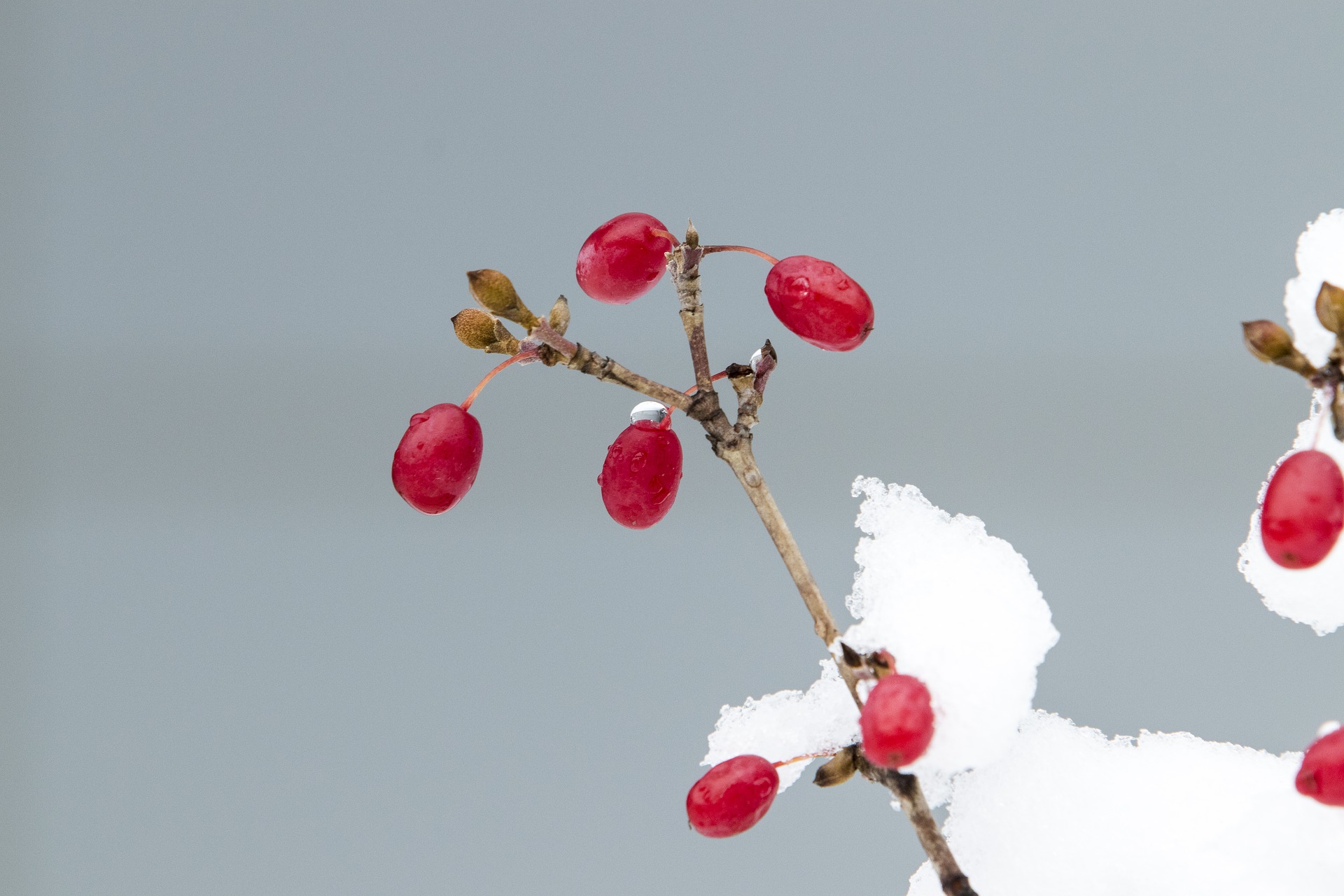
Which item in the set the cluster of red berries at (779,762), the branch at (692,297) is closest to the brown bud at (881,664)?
the cluster of red berries at (779,762)

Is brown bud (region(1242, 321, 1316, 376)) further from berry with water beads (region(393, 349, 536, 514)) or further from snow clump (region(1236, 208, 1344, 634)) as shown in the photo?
berry with water beads (region(393, 349, 536, 514))

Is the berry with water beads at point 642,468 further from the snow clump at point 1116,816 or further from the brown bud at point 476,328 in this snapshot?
the snow clump at point 1116,816

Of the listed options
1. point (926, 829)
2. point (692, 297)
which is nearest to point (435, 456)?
point (692, 297)

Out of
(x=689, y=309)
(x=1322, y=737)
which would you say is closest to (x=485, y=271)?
(x=689, y=309)

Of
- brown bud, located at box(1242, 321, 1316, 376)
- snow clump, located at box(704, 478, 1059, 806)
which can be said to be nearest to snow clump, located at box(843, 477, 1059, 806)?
snow clump, located at box(704, 478, 1059, 806)

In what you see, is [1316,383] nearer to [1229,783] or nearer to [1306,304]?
[1306,304]

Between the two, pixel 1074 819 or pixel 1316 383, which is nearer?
pixel 1316 383

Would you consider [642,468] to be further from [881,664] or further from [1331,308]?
[1331,308]
